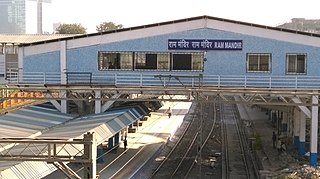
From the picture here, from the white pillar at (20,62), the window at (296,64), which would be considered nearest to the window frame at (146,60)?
the white pillar at (20,62)

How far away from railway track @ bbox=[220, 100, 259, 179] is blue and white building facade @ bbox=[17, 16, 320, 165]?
11.4 feet

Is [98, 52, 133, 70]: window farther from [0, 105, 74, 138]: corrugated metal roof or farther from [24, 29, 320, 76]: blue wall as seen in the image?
[0, 105, 74, 138]: corrugated metal roof

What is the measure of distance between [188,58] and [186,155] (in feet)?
21.4

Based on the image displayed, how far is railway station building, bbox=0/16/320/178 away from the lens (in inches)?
1266

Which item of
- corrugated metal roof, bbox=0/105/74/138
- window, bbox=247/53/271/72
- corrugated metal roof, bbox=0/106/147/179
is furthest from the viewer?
window, bbox=247/53/271/72

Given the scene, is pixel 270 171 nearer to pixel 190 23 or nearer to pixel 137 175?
pixel 137 175

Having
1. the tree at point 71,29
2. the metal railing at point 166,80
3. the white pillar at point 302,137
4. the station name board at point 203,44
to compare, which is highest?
the tree at point 71,29

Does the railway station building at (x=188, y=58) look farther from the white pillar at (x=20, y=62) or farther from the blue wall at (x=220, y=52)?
the white pillar at (x=20, y=62)

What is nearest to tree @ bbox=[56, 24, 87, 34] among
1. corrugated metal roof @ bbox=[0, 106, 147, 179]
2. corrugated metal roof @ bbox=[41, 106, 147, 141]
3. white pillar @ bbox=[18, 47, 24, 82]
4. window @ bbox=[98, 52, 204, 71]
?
white pillar @ bbox=[18, 47, 24, 82]

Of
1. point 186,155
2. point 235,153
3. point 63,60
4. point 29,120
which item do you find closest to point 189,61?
point 186,155

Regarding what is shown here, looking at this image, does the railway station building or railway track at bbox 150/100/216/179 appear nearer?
railway track at bbox 150/100/216/179

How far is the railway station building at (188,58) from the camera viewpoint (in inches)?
1266

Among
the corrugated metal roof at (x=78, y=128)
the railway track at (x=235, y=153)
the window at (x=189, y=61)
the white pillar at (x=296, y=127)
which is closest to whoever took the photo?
the corrugated metal roof at (x=78, y=128)

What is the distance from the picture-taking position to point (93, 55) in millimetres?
33406
